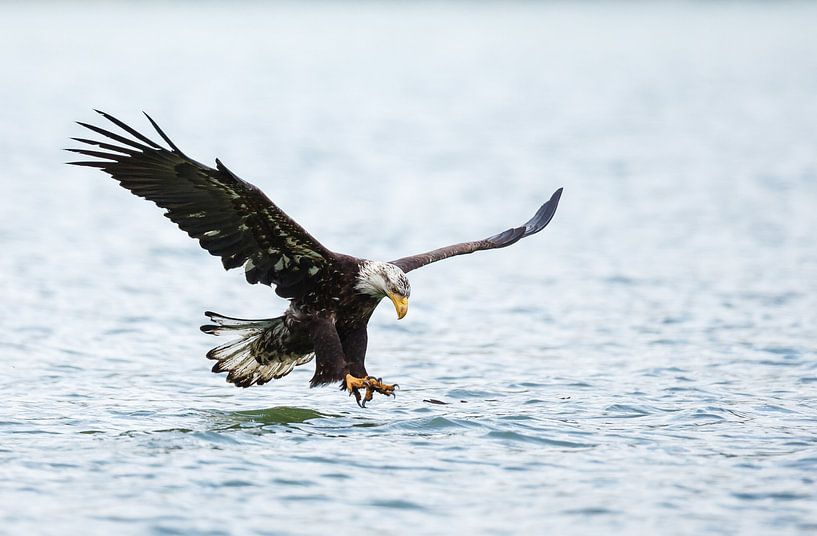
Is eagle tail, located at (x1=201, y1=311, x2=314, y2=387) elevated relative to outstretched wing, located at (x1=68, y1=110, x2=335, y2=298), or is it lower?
lower

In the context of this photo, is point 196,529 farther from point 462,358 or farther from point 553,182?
point 553,182

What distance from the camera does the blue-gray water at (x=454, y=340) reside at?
6.86 metres

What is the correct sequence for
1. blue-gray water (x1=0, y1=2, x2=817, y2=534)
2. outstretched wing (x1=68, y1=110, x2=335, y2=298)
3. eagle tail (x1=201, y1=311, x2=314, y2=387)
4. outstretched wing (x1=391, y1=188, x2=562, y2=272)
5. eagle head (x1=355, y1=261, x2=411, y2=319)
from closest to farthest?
blue-gray water (x1=0, y1=2, x2=817, y2=534) < outstretched wing (x1=68, y1=110, x2=335, y2=298) < eagle head (x1=355, y1=261, x2=411, y2=319) < eagle tail (x1=201, y1=311, x2=314, y2=387) < outstretched wing (x1=391, y1=188, x2=562, y2=272)

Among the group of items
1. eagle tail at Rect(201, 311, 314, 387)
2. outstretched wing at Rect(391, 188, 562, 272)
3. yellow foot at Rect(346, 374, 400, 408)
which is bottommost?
yellow foot at Rect(346, 374, 400, 408)

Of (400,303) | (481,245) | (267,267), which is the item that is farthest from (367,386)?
(481,245)

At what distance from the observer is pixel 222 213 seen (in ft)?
26.7

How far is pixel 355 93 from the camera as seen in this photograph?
45875mm

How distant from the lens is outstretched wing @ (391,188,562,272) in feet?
29.3

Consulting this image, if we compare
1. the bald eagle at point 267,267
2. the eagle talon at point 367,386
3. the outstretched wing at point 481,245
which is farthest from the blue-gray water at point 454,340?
the outstretched wing at point 481,245

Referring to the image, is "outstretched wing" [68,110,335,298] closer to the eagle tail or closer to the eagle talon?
the eagle tail

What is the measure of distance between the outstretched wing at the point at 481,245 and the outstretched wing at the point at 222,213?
0.72 meters

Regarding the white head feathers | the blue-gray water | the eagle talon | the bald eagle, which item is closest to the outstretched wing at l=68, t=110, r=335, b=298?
the bald eagle

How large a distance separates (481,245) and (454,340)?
2455 mm

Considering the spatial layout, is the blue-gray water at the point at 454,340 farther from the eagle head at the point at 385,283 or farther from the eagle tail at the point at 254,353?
the eagle head at the point at 385,283
